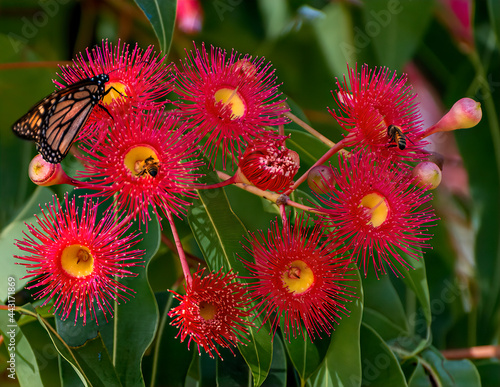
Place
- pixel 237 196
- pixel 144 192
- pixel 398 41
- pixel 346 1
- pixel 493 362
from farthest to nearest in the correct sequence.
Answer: pixel 346 1 → pixel 398 41 → pixel 493 362 → pixel 237 196 → pixel 144 192

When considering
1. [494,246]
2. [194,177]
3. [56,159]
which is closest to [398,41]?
[494,246]

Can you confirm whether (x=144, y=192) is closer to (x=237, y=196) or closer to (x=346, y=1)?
(x=237, y=196)

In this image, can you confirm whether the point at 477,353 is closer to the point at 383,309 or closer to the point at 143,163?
the point at 383,309

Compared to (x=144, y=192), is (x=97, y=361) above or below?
below

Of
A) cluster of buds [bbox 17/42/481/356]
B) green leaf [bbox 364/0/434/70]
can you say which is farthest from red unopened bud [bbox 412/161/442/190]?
green leaf [bbox 364/0/434/70]

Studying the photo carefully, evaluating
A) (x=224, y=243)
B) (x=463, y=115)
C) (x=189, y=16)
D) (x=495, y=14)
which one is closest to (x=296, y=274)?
(x=224, y=243)
